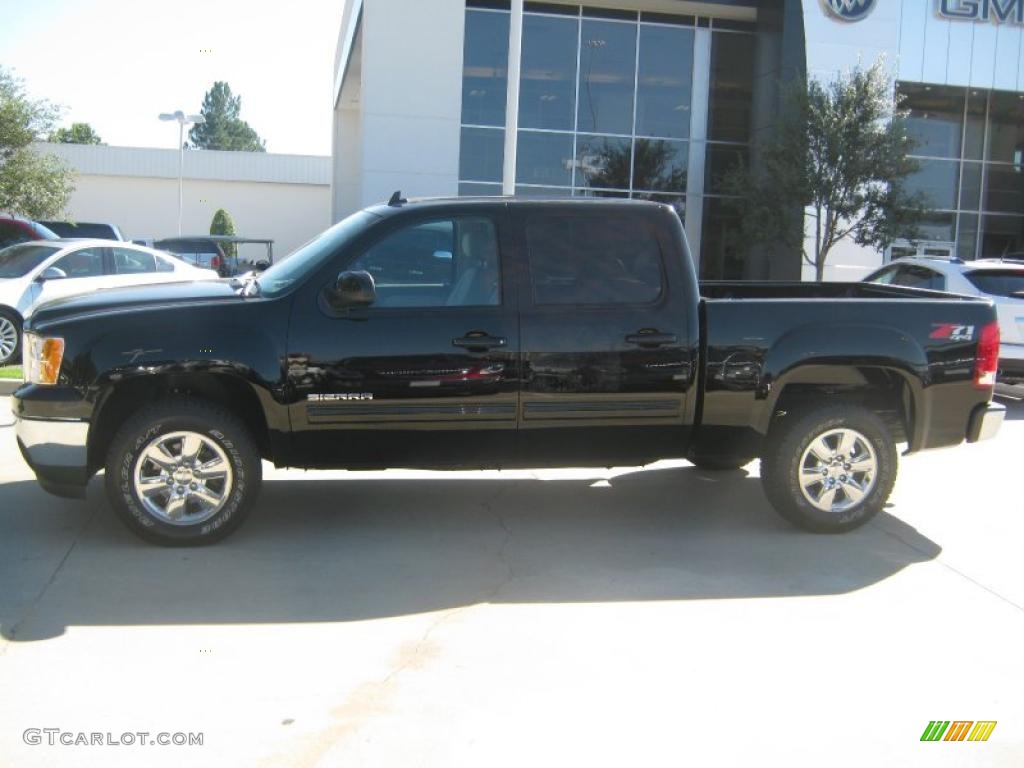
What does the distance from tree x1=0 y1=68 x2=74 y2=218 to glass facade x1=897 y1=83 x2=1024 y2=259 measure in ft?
65.3

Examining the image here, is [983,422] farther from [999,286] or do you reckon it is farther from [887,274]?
[887,274]

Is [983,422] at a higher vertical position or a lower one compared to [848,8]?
lower

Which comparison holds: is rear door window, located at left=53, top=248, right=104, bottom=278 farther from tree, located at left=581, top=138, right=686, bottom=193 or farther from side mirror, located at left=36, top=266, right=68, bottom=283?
tree, located at left=581, top=138, right=686, bottom=193

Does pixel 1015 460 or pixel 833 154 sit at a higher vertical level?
pixel 833 154

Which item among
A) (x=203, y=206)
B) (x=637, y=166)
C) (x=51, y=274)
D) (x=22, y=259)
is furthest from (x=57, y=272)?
(x=203, y=206)

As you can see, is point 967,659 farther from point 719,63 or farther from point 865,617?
point 719,63

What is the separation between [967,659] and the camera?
450 centimetres

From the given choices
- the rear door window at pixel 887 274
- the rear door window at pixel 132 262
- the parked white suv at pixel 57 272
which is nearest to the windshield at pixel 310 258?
the parked white suv at pixel 57 272

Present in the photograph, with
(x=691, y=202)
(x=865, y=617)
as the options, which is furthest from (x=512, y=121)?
(x=691, y=202)

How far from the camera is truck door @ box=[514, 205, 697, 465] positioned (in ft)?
19.0

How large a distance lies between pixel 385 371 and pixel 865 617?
2.74 meters

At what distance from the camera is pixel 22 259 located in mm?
13180

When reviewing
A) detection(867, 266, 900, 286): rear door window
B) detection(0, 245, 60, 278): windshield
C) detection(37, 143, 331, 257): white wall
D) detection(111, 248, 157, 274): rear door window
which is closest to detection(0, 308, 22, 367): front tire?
detection(0, 245, 60, 278): windshield

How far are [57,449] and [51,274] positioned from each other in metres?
8.47
